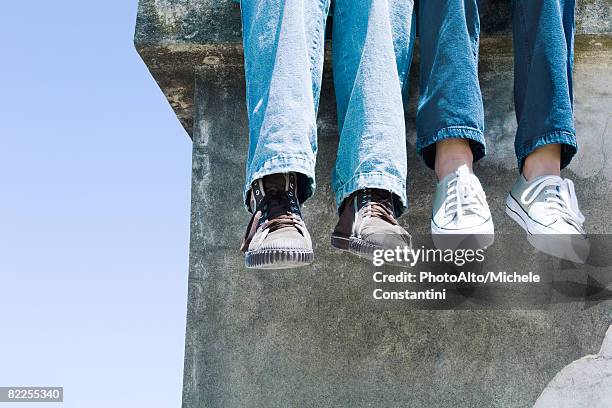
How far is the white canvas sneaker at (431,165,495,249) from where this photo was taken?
78.7 inches

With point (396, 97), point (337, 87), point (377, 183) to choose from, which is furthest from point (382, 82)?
point (377, 183)

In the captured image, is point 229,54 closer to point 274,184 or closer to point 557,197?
point 274,184

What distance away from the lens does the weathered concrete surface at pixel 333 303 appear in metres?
2.26

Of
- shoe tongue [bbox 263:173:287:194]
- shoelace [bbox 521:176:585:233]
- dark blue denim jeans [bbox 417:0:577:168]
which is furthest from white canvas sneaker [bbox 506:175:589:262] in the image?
shoe tongue [bbox 263:173:287:194]

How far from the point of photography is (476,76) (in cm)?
215

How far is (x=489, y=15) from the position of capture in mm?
2459

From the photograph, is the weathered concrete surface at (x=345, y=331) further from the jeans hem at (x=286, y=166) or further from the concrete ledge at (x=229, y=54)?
the jeans hem at (x=286, y=166)

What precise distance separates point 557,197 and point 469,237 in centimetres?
29

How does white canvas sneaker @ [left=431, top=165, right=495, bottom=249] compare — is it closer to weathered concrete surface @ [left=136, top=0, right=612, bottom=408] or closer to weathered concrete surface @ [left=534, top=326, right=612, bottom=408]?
weathered concrete surface @ [left=136, top=0, right=612, bottom=408]

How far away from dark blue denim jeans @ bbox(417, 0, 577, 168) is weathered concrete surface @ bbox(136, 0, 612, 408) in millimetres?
236

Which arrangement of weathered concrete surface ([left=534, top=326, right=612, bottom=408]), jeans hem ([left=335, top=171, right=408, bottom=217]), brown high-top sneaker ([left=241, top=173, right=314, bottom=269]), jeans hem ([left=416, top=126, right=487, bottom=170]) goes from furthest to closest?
weathered concrete surface ([left=534, top=326, right=612, bottom=408]) → jeans hem ([left=416, top=126, right=487, bottom=170]) → jeans hem ([left=335, top=171, right=408, bottom=217]) → brown high-top sneaker ([left=241, top=173, right=314, bottom=269])

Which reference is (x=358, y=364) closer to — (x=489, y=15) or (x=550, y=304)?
(x=550, y=304)

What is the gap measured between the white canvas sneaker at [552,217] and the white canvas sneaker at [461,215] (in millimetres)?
131

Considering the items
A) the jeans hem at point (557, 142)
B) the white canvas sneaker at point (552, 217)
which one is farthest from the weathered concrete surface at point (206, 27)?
the white canvas sneaker at point (552, 217)
